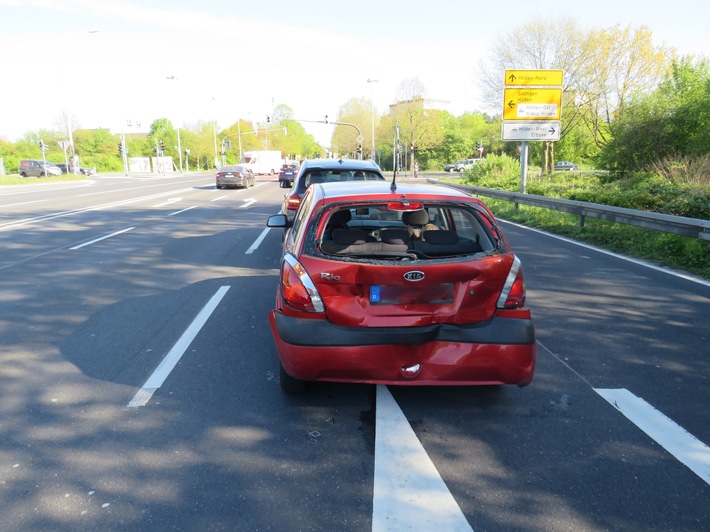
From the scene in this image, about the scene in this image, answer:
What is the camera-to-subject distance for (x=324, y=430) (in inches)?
140

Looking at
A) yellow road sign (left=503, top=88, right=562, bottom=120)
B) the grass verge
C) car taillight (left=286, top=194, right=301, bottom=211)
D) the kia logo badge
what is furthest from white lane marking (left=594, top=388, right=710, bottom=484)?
yellow road sign (left=503, top=88, right=562, bottom=120)

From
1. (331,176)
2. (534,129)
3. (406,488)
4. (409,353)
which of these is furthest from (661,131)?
(406,488)

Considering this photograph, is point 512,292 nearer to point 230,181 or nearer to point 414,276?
point 414,276

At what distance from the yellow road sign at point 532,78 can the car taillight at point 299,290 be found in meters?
18.5

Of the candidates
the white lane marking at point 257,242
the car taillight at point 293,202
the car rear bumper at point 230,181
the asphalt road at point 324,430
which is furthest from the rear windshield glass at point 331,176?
the car rear bumper at point 230,181

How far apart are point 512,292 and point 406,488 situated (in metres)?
1.52

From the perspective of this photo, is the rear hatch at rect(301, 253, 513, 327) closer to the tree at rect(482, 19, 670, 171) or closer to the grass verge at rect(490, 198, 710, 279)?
the grass verge at rect(490, 198, 710, 279)

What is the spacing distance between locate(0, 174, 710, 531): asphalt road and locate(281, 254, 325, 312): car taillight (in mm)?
791

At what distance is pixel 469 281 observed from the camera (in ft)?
11.8

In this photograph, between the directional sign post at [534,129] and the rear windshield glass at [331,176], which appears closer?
the rear windshield glass at [331,176]

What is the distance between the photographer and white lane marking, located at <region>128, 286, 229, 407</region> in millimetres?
4062

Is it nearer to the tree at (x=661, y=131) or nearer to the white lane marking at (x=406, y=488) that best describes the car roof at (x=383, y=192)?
the white lane marking at (x=406, y=488)

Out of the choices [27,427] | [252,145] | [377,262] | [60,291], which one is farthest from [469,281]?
[252,145]

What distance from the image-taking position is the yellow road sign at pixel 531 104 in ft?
65.7
